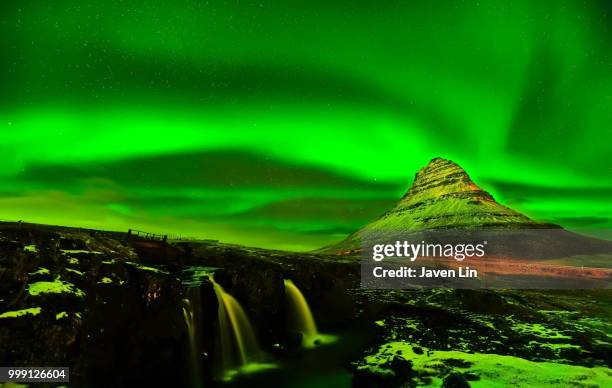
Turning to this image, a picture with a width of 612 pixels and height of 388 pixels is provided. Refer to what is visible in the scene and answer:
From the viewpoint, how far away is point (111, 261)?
24719 mm

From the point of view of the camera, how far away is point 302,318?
39.9 metres

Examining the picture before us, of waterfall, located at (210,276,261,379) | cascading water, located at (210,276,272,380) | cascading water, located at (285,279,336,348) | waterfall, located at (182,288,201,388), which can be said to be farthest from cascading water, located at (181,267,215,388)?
cascading water, located at (285,279,336,348)

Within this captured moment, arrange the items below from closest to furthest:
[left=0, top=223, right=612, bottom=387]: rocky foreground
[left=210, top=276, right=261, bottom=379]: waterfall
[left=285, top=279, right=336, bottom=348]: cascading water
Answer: [left=0, top=223, right=612, bottom=387]: rocky foreground, [left=210, top=276, right=261, bottom=379]: waterfall, [left=285, top=279, right=336, bottom=348]: cascading water

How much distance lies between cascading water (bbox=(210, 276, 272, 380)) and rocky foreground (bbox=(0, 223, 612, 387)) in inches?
38.4

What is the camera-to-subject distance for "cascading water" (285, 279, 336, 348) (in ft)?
121

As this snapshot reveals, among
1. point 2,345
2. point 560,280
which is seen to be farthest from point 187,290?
point 560,280

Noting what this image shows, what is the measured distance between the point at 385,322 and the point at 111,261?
30.4 metres

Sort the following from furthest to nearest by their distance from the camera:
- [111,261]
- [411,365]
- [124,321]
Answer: [411,365] < [111,261] < [124,321]

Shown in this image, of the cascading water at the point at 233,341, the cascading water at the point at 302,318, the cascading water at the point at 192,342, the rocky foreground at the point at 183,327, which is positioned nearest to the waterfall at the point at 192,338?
the cascading water at the point at 192,342

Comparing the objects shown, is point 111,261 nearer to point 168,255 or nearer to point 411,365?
point 168,255

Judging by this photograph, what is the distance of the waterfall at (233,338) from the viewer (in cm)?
2841

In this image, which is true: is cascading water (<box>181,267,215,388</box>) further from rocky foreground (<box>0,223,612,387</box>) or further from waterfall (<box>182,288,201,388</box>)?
rocky foreground (<box>0,223,612,387</box>)

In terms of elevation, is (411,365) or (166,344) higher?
(166,344)

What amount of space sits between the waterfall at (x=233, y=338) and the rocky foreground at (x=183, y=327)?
986 millimetres
